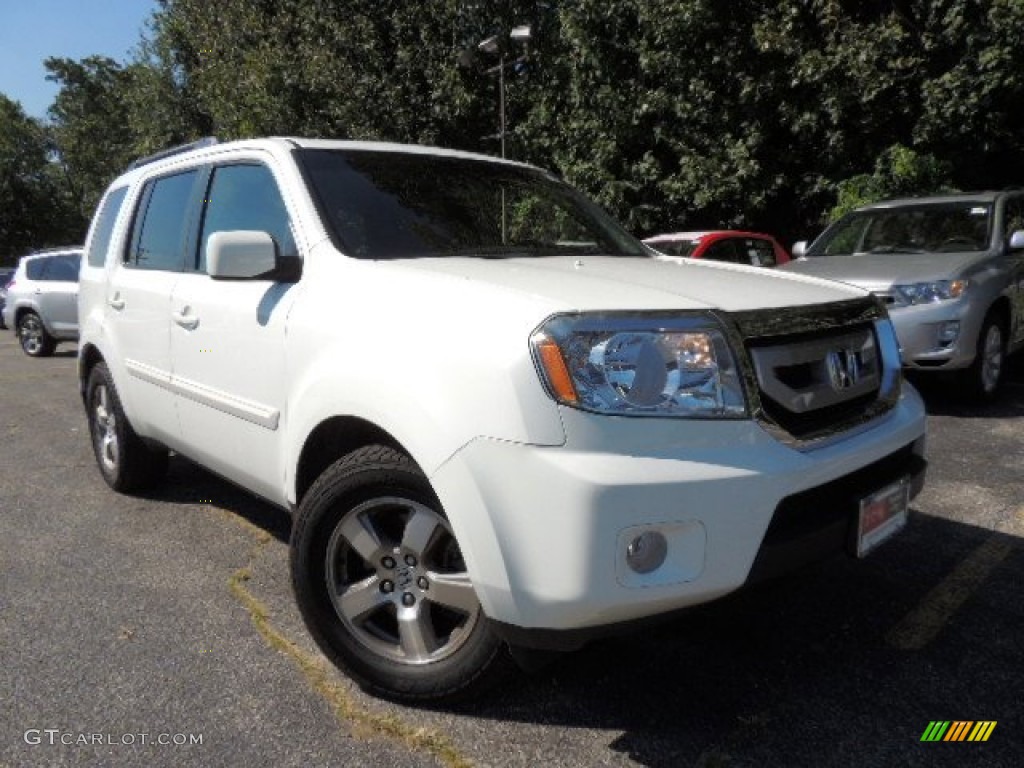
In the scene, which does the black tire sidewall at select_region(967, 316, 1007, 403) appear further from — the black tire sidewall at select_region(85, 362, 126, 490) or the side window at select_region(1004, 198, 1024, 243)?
the black tire sidewall at select_region(85, 362, 126, 490)

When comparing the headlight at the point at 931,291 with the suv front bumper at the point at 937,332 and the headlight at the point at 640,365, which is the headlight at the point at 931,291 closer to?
the suv front bumper at the point at 937,332

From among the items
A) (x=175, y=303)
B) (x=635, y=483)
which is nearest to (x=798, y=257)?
(x=175, y=303)

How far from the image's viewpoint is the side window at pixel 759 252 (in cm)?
1004

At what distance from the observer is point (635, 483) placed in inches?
73.6

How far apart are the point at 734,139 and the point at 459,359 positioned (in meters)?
12.5

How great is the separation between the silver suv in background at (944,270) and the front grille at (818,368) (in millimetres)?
3581

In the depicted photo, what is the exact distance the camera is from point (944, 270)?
588cm

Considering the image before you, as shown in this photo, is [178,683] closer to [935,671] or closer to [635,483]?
[635,483]

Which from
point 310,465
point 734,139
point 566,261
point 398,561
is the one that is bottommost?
point 398,561

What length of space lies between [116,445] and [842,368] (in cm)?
373

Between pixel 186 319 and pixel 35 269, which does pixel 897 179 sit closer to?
pixel 186 319

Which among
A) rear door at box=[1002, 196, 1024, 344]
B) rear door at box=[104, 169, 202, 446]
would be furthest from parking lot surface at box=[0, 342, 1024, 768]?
rear door at box=[1002, 196, 1024, 344]

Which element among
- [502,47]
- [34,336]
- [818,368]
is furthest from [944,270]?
[34,336]

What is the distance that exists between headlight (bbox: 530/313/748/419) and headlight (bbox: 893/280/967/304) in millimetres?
4490
